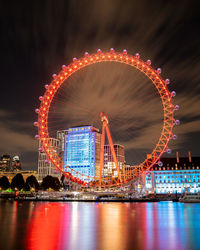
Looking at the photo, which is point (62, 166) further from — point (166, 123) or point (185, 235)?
point (185, 235)

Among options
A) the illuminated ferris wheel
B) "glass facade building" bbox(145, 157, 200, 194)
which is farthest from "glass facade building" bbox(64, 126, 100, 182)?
the illuminated ferris wheel

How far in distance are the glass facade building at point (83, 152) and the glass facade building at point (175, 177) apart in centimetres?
3058

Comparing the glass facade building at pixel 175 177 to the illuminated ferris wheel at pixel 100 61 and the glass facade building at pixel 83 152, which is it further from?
the illuminated ferris wheel at pixel 100 61

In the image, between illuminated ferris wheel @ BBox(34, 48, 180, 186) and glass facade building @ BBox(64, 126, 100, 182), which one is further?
glass facade building @ BBox(64, 126, 100, 182)

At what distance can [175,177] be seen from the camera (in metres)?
94.6

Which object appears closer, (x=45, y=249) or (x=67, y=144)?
(x=45, y=249)

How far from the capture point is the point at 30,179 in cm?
7275

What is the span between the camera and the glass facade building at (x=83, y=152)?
118 metres

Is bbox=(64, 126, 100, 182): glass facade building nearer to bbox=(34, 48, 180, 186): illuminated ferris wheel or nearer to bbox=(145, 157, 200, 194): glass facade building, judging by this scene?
bbox=(145, 157, 200, 194): glass facade building

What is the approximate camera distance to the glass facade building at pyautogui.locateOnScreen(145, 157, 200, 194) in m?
92.8

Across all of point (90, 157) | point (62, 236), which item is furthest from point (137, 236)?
point (90, 157)

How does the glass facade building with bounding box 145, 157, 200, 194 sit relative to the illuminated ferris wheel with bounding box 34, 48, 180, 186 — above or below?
below

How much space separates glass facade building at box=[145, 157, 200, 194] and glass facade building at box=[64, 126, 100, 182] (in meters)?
30.6

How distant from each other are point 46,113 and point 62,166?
8258 mm
